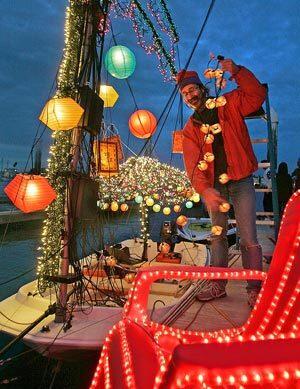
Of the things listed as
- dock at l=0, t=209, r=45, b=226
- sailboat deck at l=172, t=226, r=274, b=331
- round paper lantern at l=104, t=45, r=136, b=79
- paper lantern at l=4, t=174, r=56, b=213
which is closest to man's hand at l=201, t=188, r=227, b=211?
sailboat deck at l=172, t=226, r=274, b=331

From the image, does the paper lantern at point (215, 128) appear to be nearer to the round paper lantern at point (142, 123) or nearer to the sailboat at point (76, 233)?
the sailboat at point (76, 233)

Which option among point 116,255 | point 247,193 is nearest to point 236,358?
point 247,193

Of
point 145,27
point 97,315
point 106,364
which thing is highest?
point 145,27

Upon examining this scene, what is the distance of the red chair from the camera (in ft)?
2.34

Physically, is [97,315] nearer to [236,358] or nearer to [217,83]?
[217,83]

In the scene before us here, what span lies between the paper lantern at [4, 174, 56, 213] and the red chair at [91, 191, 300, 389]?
304 cm

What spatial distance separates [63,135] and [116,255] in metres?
2.80

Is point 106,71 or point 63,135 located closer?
point 63,135

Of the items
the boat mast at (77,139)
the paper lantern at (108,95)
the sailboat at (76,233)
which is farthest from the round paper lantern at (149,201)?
the boat mast at (77,139)

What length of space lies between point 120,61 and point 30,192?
3.92 metres

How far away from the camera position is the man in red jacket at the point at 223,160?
3211 mm

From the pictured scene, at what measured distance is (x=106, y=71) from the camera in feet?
23.3

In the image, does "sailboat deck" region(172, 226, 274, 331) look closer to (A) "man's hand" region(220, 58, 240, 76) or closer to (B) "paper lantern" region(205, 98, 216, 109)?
(B) "paper lantern" region(205, 98, 216, 109)

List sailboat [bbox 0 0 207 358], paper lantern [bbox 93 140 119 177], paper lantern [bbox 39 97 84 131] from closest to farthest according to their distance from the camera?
sailboat [bbox 0 0 207 358] < paper lantern [bbox 39 97 84 131] < paper lantern [bbox 93 140 119 177]
